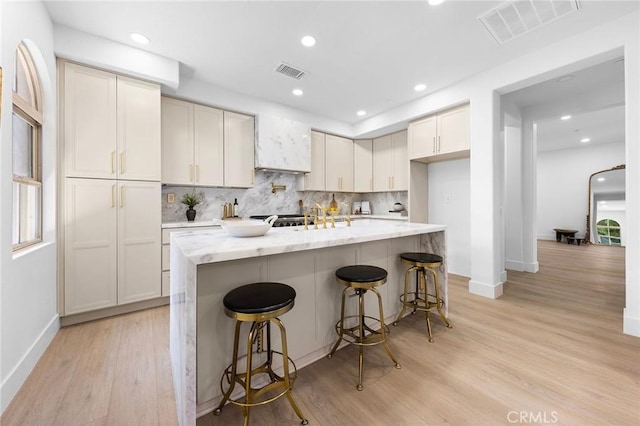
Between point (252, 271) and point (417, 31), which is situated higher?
point (417, 31)

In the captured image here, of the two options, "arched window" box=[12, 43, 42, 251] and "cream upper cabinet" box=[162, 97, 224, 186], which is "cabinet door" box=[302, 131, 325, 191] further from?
"arched window" box=[12, 43, 42, 251]

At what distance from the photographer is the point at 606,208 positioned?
285 inches

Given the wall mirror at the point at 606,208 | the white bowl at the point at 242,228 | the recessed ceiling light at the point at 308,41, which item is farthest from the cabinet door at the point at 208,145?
the wall mirror at the point at 606,208

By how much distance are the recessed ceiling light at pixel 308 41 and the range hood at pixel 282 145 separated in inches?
59.2

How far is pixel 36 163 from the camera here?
7.22ft

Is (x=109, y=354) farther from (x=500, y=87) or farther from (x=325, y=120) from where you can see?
(x=500, y=87)

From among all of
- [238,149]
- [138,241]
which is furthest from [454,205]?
[138,241]

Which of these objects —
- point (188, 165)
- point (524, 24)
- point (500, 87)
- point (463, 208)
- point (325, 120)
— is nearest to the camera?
point (524, 24)

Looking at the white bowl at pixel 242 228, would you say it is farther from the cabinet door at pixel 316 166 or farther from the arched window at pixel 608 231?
A: the arched window at pixel 608 231

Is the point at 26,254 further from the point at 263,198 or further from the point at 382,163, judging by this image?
the point at 382,163

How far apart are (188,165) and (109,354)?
89.0 inches

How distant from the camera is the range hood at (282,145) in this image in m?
3.90

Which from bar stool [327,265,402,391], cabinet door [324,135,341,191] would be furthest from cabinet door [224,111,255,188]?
bar stool [327,265,402,391]

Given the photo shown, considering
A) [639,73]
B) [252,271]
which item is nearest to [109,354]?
[252,271]
